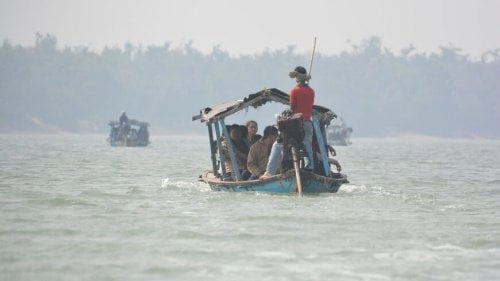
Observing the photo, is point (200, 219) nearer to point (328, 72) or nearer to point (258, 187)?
point (258, 187)

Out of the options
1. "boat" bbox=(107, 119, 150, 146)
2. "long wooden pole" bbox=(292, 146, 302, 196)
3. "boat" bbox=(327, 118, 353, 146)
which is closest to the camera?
"long wooden pole" bbox=(292, 146, 302, 196)

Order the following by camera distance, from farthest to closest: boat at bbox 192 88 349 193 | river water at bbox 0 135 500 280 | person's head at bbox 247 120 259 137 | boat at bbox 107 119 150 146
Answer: boat at bbox 107 119 150 146 < person's head at bbox 247 120 259 137 < boat at bbox 192 88 349 193 < river water at bbox 0 135 500 280

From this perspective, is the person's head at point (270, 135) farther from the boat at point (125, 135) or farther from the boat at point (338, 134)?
the boat at point (338, 134)

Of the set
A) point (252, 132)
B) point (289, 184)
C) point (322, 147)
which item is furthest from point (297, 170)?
point (252, 132)

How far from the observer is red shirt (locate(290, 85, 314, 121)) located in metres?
17.8

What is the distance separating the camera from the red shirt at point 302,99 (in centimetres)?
1783

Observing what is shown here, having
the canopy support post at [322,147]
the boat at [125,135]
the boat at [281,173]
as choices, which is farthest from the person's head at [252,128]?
the boat at [125,135]

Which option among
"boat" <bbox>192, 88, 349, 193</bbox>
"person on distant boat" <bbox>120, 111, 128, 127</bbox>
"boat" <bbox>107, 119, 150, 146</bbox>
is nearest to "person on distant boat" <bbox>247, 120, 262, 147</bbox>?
"boat" <bbox>192, 88, 349, 193</bbox>

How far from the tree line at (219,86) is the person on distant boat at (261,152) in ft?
319

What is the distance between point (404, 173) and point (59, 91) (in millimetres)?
97028

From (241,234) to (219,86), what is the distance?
123 m

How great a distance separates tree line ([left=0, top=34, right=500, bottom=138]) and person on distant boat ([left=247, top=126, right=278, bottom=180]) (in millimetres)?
97294

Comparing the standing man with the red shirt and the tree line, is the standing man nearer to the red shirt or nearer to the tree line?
the red shirt

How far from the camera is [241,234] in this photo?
44.2ft
